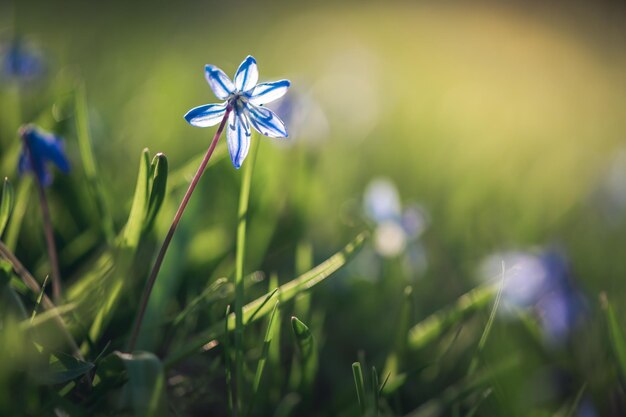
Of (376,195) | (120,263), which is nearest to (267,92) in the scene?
(120,263)

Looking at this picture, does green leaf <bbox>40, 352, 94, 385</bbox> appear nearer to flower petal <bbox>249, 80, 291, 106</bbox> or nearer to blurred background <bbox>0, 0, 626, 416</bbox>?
blurred background <bbox>0, 0, 626, 416</bbox>

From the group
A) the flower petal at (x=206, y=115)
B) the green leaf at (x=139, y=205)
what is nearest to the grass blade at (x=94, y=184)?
the green leaf at (x=139, y=205)

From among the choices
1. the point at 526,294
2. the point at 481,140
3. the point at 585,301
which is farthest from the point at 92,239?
the point at 481,140

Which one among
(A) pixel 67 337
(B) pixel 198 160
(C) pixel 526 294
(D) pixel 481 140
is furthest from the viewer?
(D) pixel 481 140

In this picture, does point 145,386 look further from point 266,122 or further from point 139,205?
point 266,122

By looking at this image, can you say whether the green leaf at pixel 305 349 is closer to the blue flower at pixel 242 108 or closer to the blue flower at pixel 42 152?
the blue flower at pixel 242 108

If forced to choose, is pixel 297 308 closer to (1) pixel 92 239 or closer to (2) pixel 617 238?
(1) pixel 92 239
